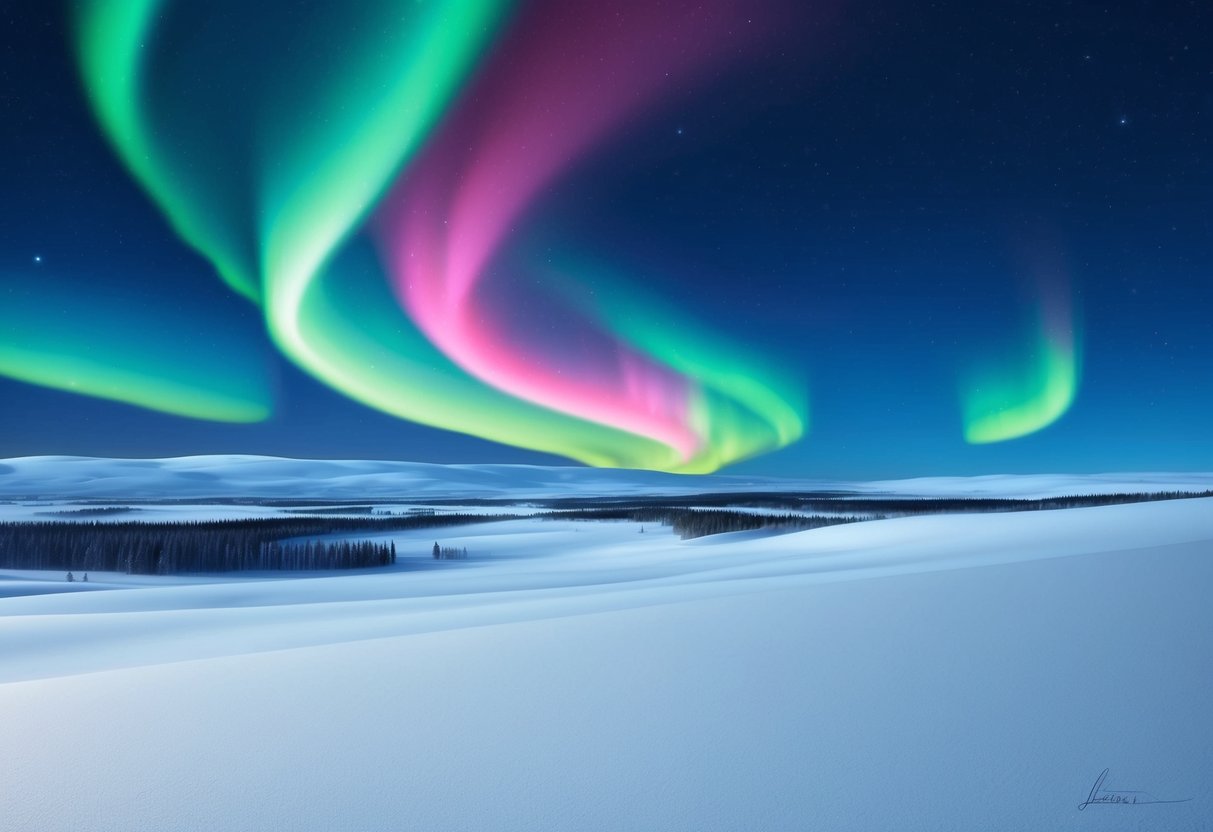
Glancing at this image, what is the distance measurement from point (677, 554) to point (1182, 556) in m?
21.1

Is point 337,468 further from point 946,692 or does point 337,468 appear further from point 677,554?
point 946,692

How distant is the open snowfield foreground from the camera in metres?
3.26

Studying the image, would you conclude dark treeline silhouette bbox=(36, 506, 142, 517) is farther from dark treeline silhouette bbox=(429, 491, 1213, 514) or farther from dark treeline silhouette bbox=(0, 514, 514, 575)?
dark treeline silhouette bbox=(429, 491, 1213, 514)

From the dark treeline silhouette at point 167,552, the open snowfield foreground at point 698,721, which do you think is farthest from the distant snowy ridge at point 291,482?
the open snowfield foreground at point 698,721

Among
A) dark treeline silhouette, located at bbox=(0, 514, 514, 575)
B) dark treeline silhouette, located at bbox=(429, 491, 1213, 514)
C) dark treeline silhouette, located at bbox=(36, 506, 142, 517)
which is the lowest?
dark treeline silhouette, located at bbox=(429, 491, 1213, 514)
